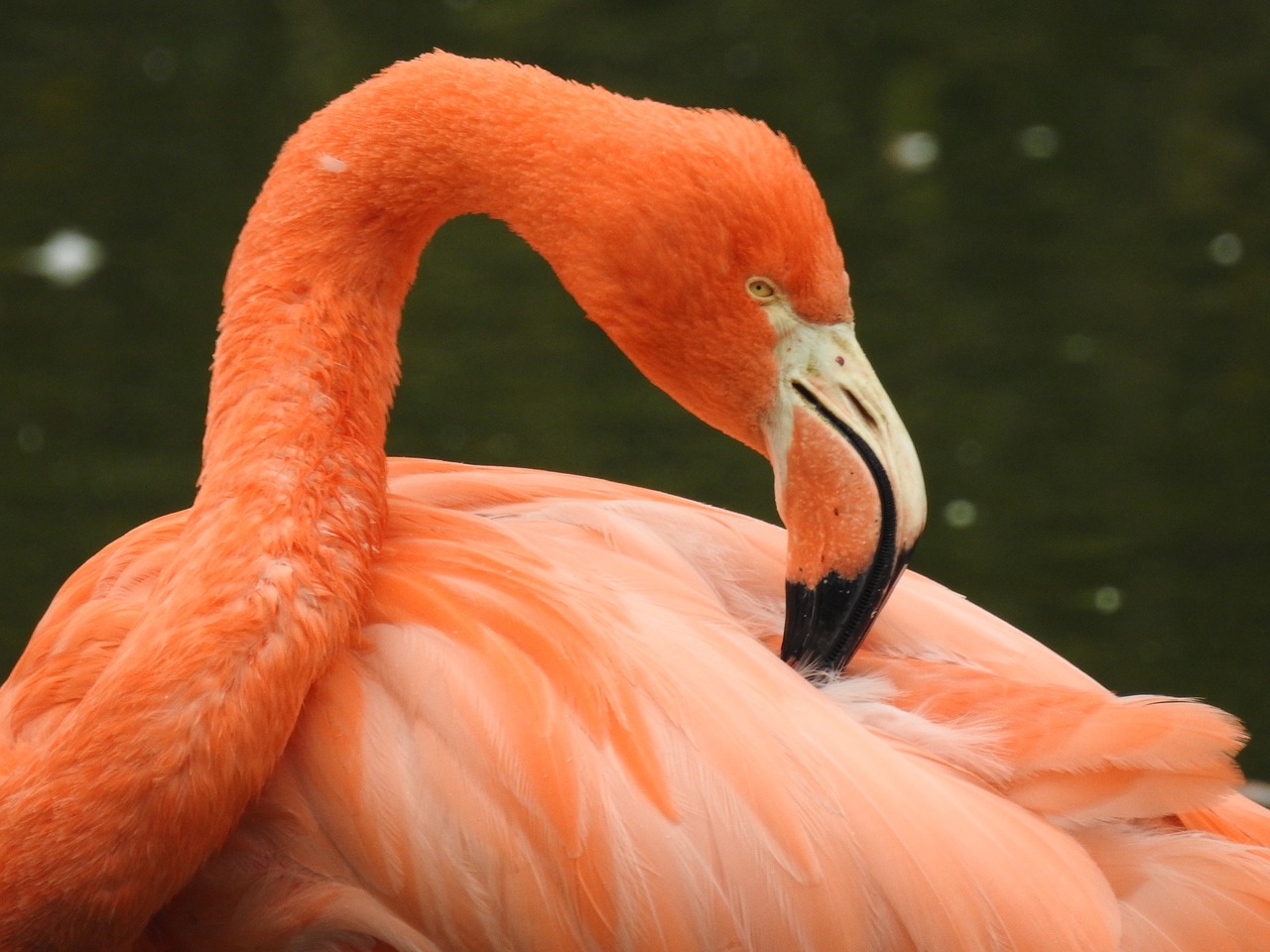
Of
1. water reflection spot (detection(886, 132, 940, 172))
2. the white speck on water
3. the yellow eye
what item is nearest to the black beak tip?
the yellow eye

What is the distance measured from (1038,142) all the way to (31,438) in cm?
416

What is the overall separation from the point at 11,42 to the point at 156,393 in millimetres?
2826

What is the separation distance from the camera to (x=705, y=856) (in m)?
2.32

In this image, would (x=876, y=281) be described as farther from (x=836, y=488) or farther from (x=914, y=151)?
(x=836, y=488)

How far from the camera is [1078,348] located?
5.99 meters

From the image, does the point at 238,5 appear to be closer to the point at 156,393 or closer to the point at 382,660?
the point at 156,393

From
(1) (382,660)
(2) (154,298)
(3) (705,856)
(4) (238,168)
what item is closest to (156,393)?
(2) (154,298)

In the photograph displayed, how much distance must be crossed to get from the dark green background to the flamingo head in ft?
7.36

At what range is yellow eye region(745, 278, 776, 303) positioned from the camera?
246 centimetres

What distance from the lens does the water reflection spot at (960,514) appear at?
524cm

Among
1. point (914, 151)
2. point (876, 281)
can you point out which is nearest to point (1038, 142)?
point (914, 151)

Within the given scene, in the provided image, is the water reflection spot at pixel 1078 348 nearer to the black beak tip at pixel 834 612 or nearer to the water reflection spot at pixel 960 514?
the water reflection spot at pixel 960 514

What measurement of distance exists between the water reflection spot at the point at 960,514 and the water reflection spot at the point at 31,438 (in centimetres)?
290

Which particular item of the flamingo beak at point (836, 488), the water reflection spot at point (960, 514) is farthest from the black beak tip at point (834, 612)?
the water reflection spot at point (960, 514)
